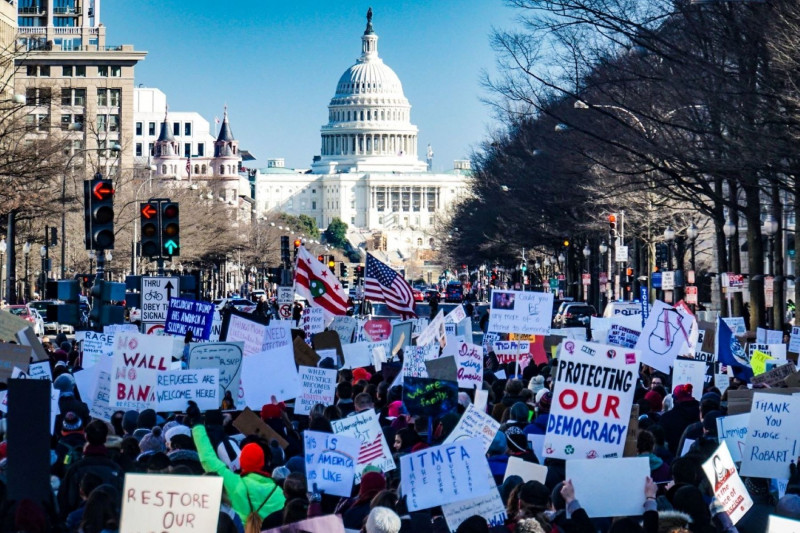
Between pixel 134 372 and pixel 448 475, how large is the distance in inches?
242

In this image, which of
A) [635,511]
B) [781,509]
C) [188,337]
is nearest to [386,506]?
[635,511]

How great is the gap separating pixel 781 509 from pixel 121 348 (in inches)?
288

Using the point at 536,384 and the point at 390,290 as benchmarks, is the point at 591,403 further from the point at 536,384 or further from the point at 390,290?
the point at 390,290

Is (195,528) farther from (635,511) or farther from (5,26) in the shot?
(5,26)

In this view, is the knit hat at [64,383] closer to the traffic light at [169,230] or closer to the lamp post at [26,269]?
the traffic light at [169,230]

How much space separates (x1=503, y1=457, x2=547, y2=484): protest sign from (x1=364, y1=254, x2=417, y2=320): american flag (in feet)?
62.7

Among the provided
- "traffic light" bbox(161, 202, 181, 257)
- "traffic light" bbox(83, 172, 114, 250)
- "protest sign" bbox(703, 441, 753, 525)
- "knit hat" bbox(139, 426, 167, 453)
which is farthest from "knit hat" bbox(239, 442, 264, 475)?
"traffic light" bbox(161, 202, 181, 257)

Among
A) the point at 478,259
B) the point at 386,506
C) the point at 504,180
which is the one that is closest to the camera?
the point at 386,506

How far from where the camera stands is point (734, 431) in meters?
12.5

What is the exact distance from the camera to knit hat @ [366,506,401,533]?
27.3 ft

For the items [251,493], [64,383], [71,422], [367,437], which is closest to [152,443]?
[71,422]

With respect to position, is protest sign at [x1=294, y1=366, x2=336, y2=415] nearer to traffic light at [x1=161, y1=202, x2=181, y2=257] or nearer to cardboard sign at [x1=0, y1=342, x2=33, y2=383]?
cardboard sign at [x1=0, y1=342, x2=33, y2=383]

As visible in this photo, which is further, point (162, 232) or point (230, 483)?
point (162, 232)

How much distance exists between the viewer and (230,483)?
10.5m
